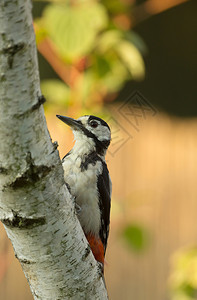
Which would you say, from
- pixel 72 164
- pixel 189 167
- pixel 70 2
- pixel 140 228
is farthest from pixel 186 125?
pixel 72 164

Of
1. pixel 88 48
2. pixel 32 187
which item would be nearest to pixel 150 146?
pixel 88 48

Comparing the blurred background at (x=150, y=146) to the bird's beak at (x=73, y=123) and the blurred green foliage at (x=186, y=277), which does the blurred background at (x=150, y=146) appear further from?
the bird's beak at (x=73, y=123)

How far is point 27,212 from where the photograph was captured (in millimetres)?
1461

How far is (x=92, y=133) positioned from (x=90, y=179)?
1.19ft

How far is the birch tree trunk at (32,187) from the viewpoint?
120 centimetres

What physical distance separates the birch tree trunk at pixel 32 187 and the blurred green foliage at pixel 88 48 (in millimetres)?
1579

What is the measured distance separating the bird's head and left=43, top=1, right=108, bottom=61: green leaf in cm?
40

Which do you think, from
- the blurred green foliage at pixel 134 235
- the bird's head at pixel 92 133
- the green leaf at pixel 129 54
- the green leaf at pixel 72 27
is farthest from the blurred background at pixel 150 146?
the bird's head at pixel 92 133

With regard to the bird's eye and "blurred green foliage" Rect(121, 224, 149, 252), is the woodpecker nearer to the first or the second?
the bird's eye

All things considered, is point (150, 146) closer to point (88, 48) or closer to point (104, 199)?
point (88, 48)

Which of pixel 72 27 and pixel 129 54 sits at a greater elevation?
pixel 72 27

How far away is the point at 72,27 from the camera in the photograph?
3.00 meters

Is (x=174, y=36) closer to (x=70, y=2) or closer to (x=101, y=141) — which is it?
(x=70, y=2)

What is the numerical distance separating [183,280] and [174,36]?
10.9 ft
